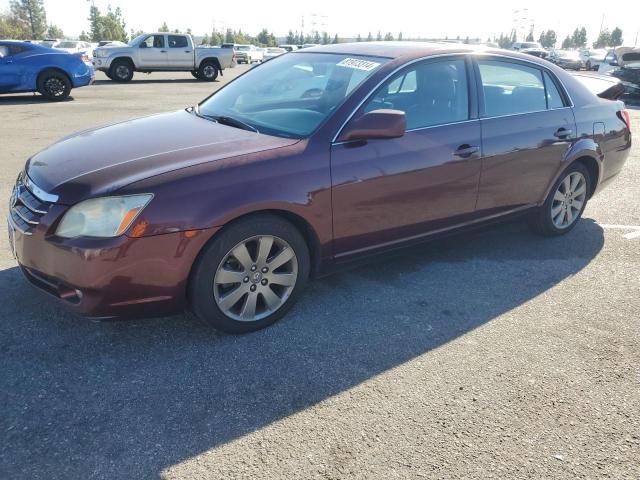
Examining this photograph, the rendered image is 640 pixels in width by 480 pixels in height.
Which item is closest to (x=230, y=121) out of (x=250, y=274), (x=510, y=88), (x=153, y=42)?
(x=250, y=274)

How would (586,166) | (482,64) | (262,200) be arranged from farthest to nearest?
(586,166), (482,64), (262,200)

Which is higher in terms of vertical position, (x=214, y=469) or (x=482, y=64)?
(x=482, y=64)

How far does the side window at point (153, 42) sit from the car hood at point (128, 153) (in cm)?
2044

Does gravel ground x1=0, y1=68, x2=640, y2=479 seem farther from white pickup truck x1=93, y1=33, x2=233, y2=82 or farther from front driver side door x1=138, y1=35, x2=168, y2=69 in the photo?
front driver side door x1=138, y1=35, x2=168, y2=69

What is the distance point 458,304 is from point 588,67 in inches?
1702

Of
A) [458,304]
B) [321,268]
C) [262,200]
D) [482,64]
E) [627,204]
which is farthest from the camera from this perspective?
[627,204]

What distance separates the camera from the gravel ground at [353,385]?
2.34 metres

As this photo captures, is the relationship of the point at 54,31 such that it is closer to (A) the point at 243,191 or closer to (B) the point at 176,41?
(B) the point at 176,41

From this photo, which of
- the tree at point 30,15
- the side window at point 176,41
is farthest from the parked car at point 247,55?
the tree at point 30,15

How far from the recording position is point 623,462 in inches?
94.3

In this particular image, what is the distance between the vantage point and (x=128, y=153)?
3197 millimetres

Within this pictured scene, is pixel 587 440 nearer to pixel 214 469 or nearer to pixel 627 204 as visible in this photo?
pixel 214 469

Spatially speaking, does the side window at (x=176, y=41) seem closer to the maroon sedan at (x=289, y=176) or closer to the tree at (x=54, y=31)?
the maroon sedan at (x=289, y=176)

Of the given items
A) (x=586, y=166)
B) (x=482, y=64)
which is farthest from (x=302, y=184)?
(x=586, y=166)
